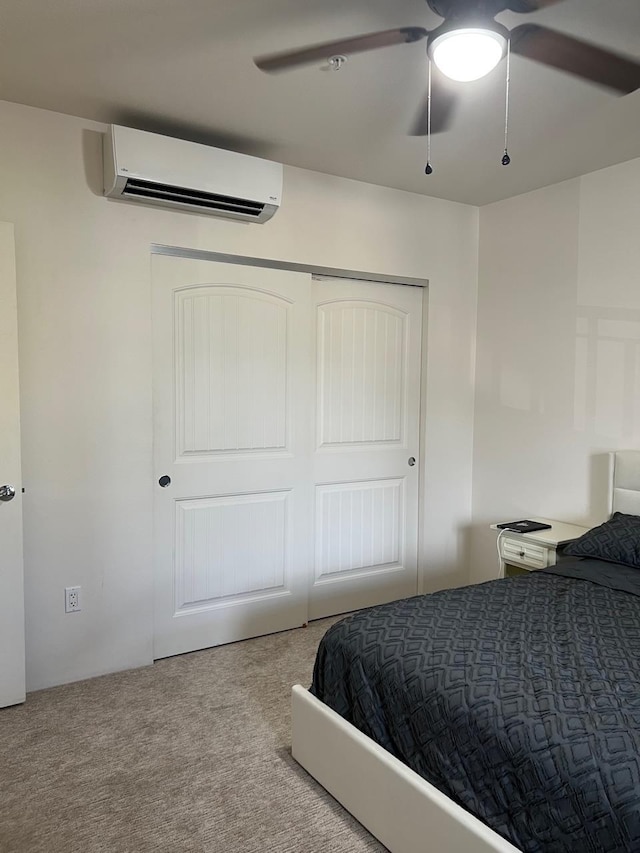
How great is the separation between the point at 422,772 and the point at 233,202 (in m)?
2.54

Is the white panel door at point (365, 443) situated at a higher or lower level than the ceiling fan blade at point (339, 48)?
lower

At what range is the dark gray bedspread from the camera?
1.41 metres

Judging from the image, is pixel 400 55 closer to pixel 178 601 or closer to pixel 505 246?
pixel 505 246

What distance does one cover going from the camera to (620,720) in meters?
1.54

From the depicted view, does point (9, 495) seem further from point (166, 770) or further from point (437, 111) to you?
point (437, 111)

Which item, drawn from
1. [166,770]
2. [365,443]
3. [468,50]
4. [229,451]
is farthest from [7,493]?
[468,50]

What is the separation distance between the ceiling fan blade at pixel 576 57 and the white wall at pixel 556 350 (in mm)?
1041

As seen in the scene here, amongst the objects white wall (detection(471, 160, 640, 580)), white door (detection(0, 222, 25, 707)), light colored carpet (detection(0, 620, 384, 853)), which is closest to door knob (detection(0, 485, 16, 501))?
white door (detection(0, 222, 25, 707))

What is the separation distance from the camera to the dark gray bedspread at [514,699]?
141cm

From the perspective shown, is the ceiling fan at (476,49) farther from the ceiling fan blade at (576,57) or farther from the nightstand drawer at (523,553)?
the nightstand drawer at (523,553)

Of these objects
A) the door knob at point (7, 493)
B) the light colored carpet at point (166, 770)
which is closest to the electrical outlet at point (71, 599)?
the light colored carpet at point (166, 770)

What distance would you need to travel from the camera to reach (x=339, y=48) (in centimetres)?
207

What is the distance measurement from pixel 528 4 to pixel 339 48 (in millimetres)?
596

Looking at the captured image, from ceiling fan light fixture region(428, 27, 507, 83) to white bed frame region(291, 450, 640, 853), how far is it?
1.97m
